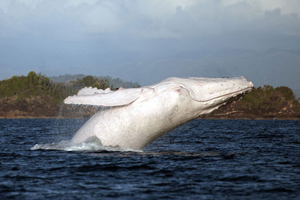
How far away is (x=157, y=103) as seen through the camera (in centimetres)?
1404

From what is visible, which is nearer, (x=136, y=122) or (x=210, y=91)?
(x=210, y=91)

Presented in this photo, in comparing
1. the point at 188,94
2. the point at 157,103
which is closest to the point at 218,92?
the point at 188,94

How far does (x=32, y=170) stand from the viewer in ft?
41.1

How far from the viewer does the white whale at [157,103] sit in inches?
549

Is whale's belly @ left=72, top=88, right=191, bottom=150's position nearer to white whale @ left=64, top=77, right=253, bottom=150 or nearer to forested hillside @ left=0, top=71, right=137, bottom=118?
white whale @ left=64, top=77, right=253, bottom=150

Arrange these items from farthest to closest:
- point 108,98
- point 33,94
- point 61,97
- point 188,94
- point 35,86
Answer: point 35,86 → point 33,94 → point 61,97 → point 188,94 → point 108,98

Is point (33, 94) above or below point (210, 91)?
above

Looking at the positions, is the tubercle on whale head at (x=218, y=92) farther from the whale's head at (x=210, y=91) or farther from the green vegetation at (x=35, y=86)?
the green vegetation at (x=35, y=86)

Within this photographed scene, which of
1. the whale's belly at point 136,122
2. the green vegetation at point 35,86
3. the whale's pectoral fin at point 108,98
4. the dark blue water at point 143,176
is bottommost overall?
the dark blue water at point 143,176

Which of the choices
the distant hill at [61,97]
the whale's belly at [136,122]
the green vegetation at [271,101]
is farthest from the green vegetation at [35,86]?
the whale's belly at [136,122]

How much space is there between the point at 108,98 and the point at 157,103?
143cm

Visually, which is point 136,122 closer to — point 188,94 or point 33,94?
point 188,94

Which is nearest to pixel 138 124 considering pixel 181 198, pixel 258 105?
pixel 181 198

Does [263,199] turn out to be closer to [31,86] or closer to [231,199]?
[231,199]
